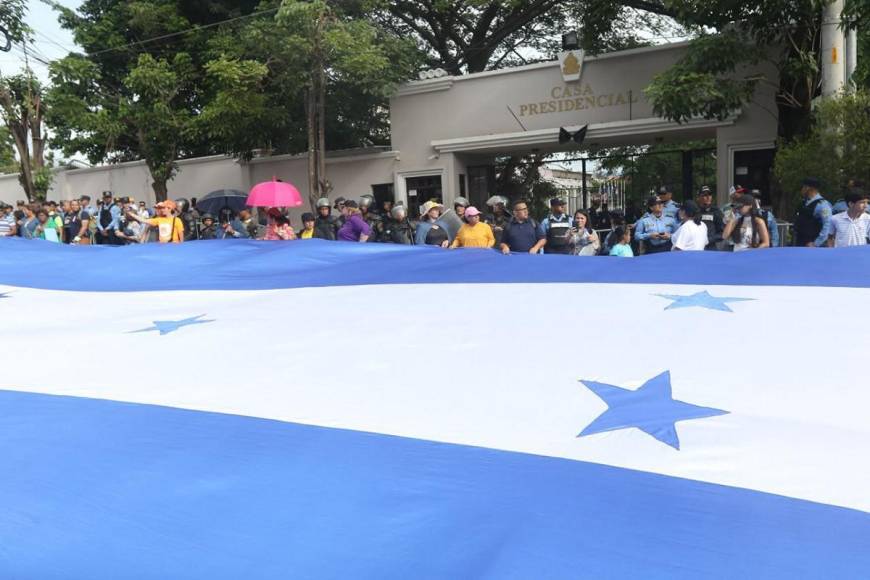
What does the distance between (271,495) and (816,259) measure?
13.9ft

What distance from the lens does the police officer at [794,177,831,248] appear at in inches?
312

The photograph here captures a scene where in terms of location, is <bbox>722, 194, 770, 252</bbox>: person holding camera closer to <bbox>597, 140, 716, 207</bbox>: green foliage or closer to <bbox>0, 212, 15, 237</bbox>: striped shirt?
<bbox>0, 212, 15, 237</bbox>: striped shirt

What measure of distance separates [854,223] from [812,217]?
64 cm

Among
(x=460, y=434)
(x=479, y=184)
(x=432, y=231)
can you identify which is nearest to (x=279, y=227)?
(x=432, y=231)

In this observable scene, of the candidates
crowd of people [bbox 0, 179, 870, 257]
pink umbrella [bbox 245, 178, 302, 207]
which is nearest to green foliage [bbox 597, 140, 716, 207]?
pink umbrella [bbox 245, 178, 302, 207]

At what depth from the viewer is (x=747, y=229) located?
25.2 ft

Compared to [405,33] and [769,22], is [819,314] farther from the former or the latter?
[405,33]

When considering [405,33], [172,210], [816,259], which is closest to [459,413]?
[816,259]

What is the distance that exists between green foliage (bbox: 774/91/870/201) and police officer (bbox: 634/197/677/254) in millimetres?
2891

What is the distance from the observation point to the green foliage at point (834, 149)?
31.0ft

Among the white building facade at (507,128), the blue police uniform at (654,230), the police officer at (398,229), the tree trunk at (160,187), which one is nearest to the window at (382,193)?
the white building facade at (507,128)

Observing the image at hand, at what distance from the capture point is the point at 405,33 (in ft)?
70.9

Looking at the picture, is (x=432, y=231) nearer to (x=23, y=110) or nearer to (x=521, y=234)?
(x=521, y=234)

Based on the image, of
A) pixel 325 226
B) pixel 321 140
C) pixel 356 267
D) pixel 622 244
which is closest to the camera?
pixel 356 267
